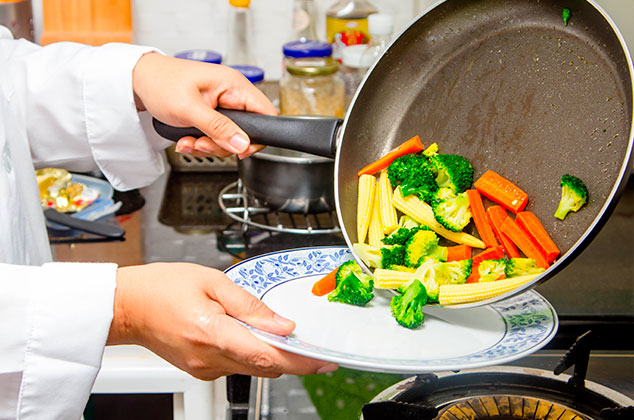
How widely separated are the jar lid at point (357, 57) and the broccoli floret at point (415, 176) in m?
0.65

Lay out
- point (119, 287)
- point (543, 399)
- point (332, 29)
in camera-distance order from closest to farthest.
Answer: point (119, 287)
point (543, 399)
point (332, 29)

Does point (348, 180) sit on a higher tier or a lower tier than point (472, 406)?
higher

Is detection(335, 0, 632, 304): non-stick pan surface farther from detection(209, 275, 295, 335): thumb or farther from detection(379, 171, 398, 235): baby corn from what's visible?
detection(209, 275, 295, 335): thumb

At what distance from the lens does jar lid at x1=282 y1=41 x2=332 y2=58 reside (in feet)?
4.42

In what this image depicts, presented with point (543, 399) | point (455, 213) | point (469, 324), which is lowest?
point (543, 399)

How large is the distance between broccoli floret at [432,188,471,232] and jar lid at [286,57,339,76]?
573 millimetres

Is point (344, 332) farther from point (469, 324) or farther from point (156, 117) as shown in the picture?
point (156, 117)

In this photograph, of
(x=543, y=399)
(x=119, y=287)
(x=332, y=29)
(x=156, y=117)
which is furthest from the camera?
(x=332, y=29)

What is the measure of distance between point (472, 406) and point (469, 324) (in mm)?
107

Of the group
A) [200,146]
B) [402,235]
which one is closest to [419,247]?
[402,235]

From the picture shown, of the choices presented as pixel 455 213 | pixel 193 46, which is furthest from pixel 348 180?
pixel 193 46

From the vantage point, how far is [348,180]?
0.90 m

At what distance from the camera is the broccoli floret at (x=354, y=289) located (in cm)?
80

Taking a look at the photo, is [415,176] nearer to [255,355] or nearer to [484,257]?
[484,257]
